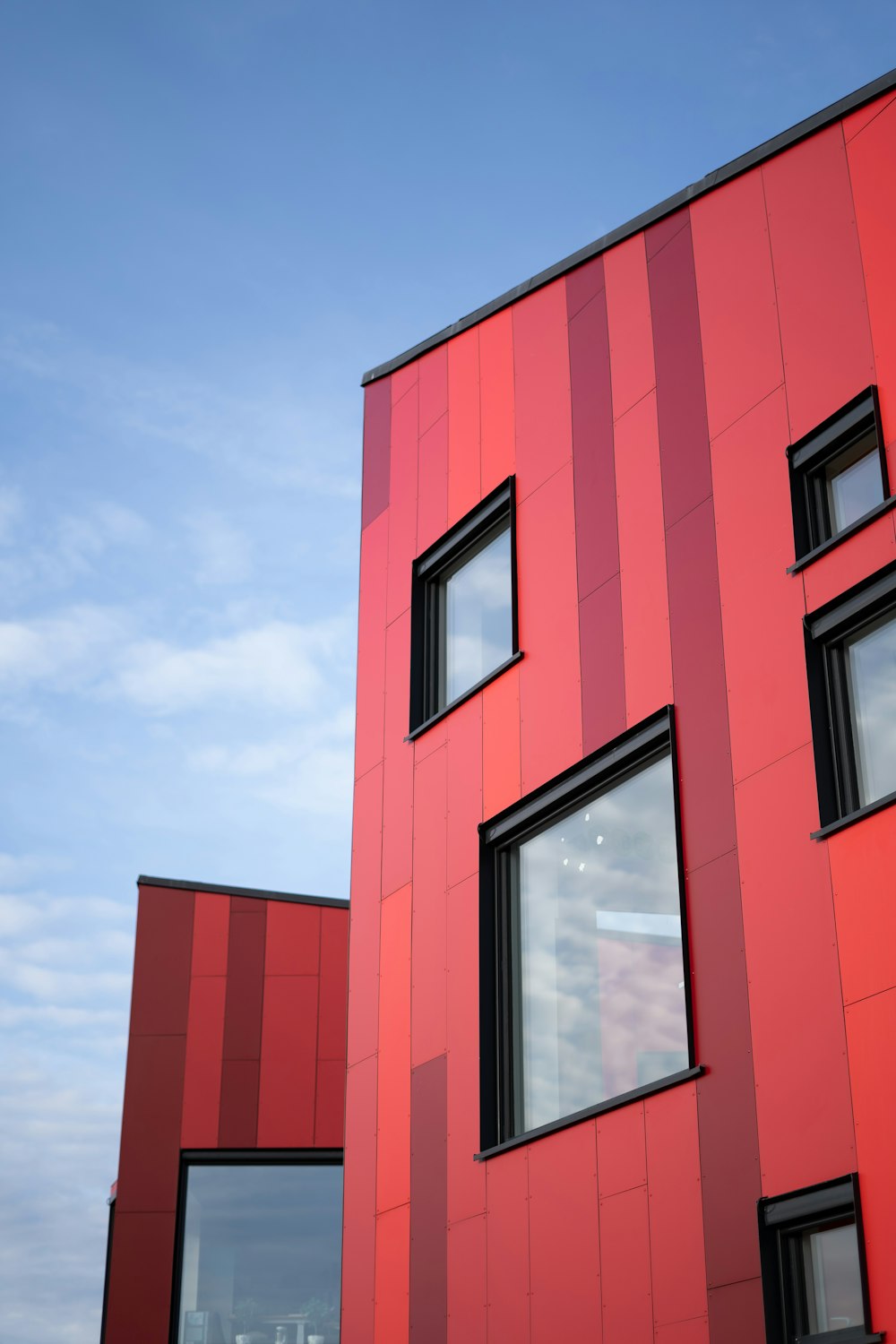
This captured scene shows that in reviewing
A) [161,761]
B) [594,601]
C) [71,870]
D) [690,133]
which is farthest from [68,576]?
[594,601]

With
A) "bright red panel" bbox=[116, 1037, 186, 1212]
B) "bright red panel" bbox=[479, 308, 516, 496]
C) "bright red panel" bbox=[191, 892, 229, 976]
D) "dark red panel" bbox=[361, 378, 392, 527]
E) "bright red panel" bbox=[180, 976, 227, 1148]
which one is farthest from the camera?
"bright red panel" bbox=[191, 892, 229, 976]

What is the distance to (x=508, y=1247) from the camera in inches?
373

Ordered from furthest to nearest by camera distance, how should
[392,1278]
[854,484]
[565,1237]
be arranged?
[392,1278] → [565,1237] → [854,484]

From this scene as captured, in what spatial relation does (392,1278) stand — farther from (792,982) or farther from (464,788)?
(792,982)

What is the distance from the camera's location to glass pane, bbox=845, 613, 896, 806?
786 cm

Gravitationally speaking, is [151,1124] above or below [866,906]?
above

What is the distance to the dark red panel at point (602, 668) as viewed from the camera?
9930mm

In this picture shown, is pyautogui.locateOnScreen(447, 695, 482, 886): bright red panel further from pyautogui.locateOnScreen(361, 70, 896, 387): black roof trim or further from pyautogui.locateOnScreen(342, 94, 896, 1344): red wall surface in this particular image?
pyautogui.locateOnScreen(361, 70, 896, 387): black roof trim

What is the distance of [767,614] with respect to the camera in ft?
28.8

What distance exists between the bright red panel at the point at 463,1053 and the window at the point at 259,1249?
6656mm

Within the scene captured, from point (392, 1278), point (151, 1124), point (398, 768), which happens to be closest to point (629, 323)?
point (398, 768)

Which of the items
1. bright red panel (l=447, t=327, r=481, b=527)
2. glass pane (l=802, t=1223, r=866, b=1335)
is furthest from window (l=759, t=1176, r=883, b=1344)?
bright red panel (l=447, t=327, r=481, b=527)

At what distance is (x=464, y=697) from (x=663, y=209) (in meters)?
3.72

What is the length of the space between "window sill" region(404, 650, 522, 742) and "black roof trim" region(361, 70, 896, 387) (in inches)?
121
